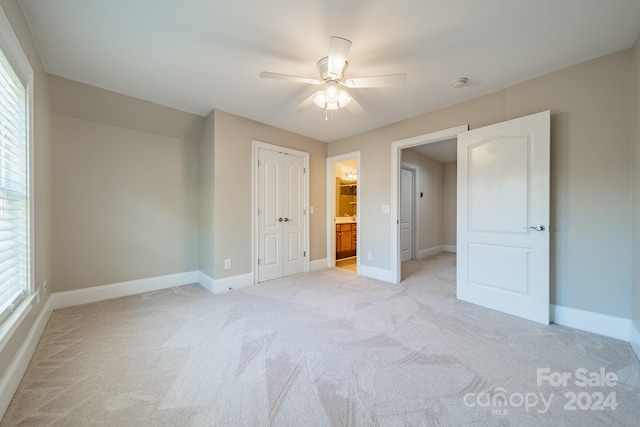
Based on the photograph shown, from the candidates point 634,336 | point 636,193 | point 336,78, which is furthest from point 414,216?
point 336,78

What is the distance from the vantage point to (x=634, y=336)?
195 cm

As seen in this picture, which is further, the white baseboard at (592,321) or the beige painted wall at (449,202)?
the beige painted wall at (449,202)

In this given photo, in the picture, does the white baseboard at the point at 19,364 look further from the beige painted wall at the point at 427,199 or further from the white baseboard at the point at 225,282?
the beige painted wall at the point at 427,199

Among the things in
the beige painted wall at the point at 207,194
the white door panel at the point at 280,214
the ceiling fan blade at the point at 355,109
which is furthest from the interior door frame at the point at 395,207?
the beige painted wall at the point at 207,194

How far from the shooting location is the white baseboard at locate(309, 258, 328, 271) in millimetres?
4477

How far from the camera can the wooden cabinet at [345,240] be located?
539 cm

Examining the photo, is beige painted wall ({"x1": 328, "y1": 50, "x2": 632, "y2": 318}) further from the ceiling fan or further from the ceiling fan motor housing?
the ceiling fan motor housing

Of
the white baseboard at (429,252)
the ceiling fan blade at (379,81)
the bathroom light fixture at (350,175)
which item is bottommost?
the white baseboard at (429,252)

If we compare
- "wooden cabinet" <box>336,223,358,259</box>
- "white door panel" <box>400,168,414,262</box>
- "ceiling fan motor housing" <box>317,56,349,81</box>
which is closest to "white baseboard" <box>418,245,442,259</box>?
"white door panel" <box>400,168,414,262</box>

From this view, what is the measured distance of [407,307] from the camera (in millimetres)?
2783

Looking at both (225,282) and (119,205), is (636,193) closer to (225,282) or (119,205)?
(225,282)

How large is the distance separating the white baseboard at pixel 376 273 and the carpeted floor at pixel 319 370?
3.46ft

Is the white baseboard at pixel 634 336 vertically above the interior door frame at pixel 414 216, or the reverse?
the interior door frame at pixel 414 216

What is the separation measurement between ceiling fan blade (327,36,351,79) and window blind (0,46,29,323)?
1.98 m
